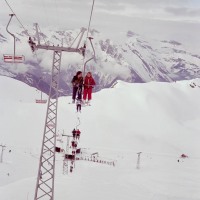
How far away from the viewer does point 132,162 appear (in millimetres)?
94750

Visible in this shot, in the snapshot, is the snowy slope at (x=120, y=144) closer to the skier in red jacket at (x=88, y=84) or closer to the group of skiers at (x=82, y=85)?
the group of skiers at (x=82, y=85)

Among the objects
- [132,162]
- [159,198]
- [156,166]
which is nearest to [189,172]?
[156,166]

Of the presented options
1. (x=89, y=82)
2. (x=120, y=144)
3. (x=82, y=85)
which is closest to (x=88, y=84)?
(x=89, y=82)

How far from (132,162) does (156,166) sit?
6222mm

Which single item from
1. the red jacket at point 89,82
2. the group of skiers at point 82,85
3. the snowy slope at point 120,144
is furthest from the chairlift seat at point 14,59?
the snowy slope at point 120,144

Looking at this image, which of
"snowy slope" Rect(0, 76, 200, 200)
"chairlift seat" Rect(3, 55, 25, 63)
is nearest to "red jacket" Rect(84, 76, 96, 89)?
"chairlift seat" Rect(3, 55, 25, 63)

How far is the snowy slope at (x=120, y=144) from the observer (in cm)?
5209

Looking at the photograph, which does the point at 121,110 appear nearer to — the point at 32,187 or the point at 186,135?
the point at 186,135

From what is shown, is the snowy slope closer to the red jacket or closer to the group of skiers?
the group of skiers

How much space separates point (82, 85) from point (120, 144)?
322ft

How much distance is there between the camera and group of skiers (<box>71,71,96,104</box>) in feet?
90.6

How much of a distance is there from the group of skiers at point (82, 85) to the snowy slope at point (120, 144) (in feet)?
49.4

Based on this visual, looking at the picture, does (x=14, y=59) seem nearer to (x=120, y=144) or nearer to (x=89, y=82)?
(x=89, y=82)

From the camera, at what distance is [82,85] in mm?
27906
